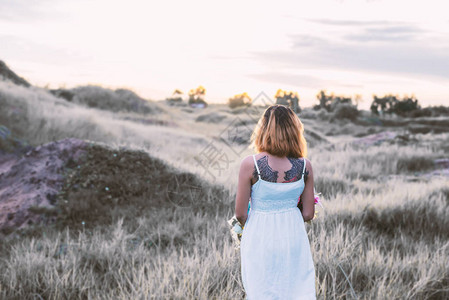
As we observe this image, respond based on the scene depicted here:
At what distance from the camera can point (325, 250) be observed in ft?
12.6

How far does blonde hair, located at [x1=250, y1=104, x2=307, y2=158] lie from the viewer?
99.3 inches

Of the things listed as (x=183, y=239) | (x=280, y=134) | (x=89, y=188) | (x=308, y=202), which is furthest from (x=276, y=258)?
(x=89, y=188)

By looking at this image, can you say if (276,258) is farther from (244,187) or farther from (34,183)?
(34,183)

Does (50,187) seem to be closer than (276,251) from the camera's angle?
No

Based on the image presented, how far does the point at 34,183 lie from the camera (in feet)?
21.2

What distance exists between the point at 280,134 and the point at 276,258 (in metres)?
0.83

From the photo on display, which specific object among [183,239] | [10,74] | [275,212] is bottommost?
[183,239]

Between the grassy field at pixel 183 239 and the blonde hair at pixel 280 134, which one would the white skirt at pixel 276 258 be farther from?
the grassy field at pixel 183 239

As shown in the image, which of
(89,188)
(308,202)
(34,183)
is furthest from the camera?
(89,188)

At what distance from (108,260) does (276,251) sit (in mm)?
2322

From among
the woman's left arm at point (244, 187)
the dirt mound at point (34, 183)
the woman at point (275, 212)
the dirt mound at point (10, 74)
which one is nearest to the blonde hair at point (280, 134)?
the woman at point (275, 212)

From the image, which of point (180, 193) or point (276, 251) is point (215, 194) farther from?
point (276, 251)

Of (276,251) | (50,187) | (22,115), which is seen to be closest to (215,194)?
(50,187)

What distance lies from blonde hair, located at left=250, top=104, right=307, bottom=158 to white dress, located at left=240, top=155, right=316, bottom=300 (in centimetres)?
18
